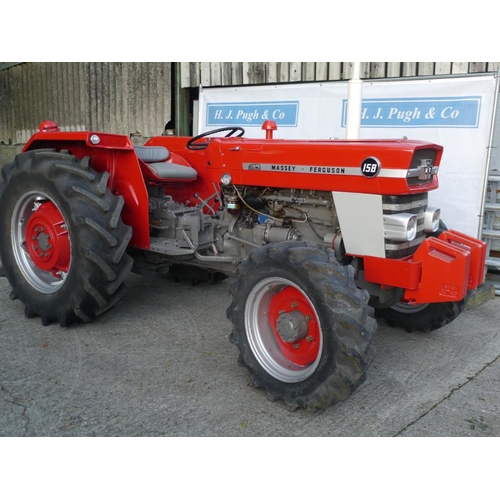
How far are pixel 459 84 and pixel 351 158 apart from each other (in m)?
2.46

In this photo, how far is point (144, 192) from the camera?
151 inches

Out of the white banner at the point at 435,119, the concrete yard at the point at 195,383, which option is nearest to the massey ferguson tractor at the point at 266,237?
the concrete yard at the point at 195,383

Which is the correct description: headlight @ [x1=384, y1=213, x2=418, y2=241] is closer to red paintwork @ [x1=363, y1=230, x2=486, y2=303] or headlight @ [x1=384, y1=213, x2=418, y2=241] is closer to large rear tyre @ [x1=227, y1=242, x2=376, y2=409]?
red paintwork @ [x1=363, y1=230, x2=486, y2=303]

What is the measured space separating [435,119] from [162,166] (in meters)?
2.63

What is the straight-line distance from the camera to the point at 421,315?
12.4 feet

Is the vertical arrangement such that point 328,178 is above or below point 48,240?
above

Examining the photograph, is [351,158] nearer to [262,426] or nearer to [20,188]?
[262,426]

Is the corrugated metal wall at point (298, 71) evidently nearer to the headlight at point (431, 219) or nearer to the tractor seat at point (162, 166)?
the headlight at point (431, 219)

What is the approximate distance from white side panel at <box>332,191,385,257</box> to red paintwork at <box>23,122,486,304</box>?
5 centimetres

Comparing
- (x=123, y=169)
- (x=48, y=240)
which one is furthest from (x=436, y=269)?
(x=48, y=240)

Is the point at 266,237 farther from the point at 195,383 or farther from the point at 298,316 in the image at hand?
the point at 195,383

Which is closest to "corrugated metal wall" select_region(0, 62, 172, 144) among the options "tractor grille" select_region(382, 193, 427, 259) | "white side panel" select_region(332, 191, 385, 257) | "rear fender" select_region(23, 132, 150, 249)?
"rear fender" select_region(23, 132, 150, 249)

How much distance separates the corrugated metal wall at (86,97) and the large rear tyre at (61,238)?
3.99 metres

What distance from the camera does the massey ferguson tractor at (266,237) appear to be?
107 inches
